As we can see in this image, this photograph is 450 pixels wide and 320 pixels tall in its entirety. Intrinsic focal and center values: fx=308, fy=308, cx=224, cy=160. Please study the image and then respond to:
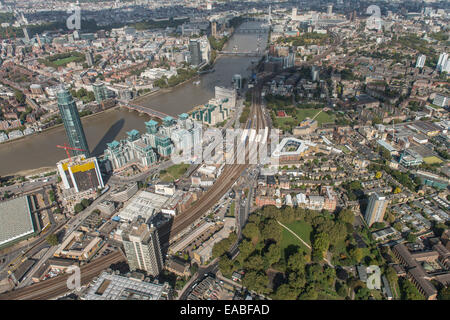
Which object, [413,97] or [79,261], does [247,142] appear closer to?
[79,261]

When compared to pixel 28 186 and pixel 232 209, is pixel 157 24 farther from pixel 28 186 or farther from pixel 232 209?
pixel 232 209

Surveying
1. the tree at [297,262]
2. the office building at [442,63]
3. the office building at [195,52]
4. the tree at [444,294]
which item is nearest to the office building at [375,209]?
the tree at [444,294]

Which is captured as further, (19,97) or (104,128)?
(19,97)

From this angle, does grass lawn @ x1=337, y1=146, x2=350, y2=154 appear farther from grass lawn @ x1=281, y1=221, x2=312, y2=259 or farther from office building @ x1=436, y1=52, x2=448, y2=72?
office building @ x1=436, y1=52, x2=448, y2=72

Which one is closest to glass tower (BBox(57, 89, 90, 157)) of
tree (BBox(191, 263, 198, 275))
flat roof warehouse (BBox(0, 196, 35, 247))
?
flat roof warehouse (BBox(0, 196, 35, 247))

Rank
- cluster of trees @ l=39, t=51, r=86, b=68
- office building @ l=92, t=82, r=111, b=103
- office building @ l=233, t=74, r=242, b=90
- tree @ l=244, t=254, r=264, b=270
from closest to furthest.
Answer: tree @ l=244, t=254, r=264, b=270 < office building @ l=92, t=82, r=111, b=103 < office building @ l=233, t=74, r=242, b=90 < cluster of trees @ l=39, t=51, r=86, b=68

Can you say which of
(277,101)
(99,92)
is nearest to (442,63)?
(277,101)
